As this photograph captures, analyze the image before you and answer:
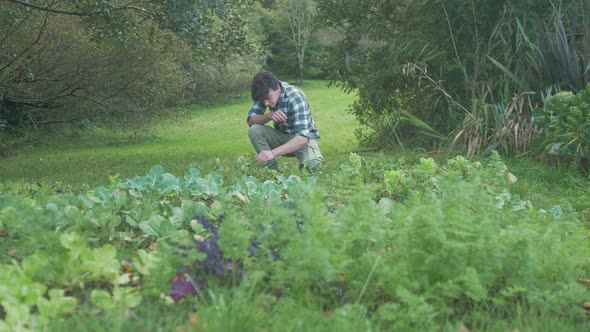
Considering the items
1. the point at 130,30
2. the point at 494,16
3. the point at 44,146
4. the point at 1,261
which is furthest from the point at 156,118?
the point at 1,261

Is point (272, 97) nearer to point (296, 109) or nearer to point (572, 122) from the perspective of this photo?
point (296, 109)

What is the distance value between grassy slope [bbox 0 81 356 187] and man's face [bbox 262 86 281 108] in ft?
1.68

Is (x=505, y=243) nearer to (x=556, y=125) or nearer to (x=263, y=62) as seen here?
(x=556, y=125)

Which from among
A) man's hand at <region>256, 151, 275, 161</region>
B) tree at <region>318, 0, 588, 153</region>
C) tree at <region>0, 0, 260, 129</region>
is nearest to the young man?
man's hand at <region>256, 151, 275, 161</region>

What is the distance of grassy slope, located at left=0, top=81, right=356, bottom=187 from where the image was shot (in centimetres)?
856

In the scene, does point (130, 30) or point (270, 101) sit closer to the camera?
point (270, 101)

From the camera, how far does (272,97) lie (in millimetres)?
5633

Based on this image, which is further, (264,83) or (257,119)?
(257,119)

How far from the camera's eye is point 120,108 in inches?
547

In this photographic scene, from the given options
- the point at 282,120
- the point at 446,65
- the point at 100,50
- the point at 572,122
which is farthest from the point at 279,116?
the point at 100,50

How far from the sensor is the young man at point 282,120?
549 cm

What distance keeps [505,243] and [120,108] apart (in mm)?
12850

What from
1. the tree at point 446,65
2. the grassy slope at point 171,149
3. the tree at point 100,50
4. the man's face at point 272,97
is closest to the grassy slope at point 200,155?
the grassy slope at point 171,149

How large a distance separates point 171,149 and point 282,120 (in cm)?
839
